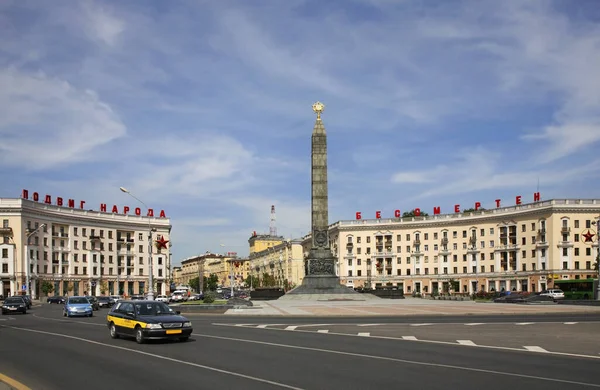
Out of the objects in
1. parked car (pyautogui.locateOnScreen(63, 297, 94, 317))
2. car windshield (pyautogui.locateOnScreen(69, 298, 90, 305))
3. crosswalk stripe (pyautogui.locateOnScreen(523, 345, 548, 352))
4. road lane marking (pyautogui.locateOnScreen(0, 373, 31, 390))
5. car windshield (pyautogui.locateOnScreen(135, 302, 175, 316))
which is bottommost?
parked car (pyautogui.locateOnScreen(63, 297, 94, 317))

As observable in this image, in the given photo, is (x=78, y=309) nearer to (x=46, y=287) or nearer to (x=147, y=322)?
(x=147, y=322)

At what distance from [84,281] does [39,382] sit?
Answer: 127m

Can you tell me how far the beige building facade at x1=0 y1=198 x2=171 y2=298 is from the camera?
115 meters

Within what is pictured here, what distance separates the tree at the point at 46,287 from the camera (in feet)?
388

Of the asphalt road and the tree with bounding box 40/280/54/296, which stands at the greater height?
the asphalt road

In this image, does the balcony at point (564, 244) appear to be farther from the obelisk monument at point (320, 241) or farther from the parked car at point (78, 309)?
the parked car at point (78, 309)

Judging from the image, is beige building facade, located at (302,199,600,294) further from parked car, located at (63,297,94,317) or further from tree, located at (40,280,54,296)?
parked car, located at (63,297,94,317)

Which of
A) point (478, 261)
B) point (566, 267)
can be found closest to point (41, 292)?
point (478, 261)

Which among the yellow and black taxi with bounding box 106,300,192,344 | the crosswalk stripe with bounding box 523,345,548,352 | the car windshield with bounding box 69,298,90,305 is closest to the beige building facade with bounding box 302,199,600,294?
the car windshield with bounding box 69,298,90,305

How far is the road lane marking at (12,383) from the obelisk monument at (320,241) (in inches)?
1967

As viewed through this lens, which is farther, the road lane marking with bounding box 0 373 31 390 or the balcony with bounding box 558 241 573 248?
the balcony with bounding box 558 241 573 248

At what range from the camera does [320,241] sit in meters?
64.9

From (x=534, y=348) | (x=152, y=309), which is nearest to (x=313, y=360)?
(x=534, y=348)

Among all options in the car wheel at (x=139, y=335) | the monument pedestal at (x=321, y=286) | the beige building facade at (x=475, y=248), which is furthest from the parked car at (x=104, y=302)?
the beige building facade at (x=475, y=248)
